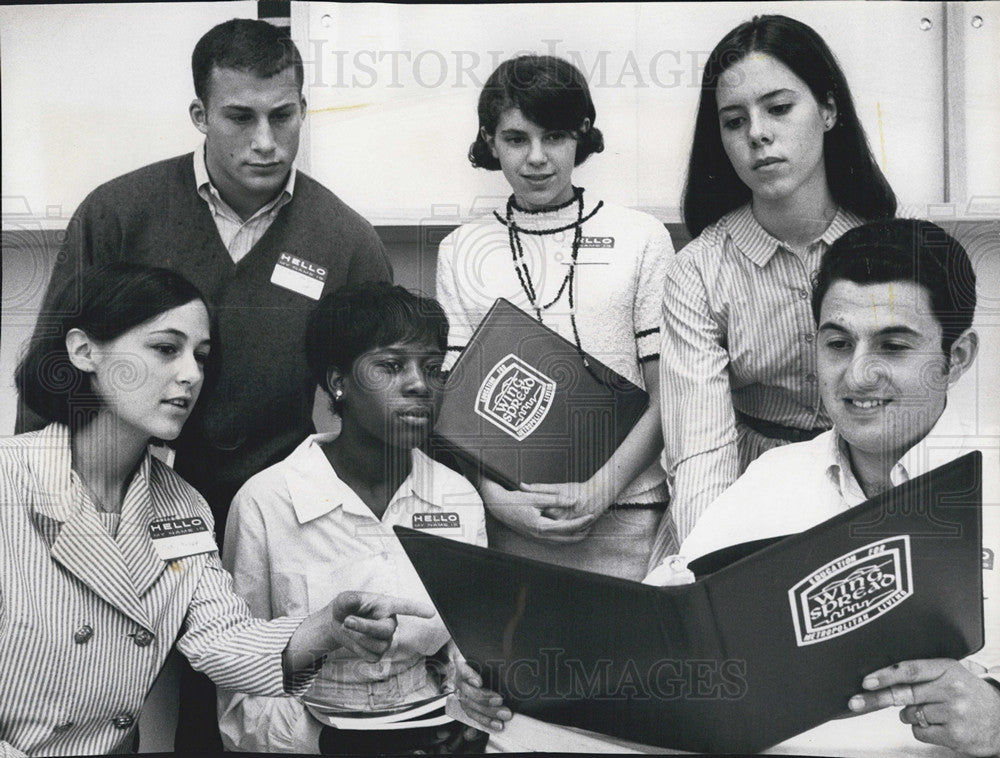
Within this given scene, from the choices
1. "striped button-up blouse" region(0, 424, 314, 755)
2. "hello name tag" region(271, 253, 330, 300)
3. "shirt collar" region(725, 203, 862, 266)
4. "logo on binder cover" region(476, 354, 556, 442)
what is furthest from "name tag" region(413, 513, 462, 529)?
"shirt collar" region(725, 203, 862, 266)

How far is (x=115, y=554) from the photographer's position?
2752 mm

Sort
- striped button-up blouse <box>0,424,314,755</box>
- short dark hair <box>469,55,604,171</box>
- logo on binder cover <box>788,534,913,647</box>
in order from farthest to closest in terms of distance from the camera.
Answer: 1. short dark hair <box>469,55,604,171</box>
2. striped button-up blouse <box>0,424,314,755</box>
3. logo on binder cover <box>788,534,913,647</box>

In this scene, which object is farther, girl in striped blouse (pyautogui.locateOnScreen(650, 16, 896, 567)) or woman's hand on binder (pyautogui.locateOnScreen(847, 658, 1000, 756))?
girl in striped blouse (pyautogui.locateOnScreen(650, 16, 896, 567))

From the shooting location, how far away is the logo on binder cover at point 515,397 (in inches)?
111

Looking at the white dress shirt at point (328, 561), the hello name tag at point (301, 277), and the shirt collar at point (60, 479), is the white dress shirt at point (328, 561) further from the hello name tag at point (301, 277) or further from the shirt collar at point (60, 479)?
the hello name tag at point (301, 277)

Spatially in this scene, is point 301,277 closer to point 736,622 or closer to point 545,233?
point 545,233

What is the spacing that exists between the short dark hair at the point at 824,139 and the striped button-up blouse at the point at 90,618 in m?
1.40

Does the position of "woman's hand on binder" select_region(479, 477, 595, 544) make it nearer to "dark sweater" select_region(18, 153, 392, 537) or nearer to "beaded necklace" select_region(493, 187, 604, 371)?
"beaded necklace" select_region(493, 187, 604, 371)

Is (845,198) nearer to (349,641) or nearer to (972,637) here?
(972,637)

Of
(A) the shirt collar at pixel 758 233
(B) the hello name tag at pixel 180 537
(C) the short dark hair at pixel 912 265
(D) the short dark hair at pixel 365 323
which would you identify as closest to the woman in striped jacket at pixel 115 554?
(B) the hello name tag at pixel 180 537

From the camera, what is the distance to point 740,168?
283 cm

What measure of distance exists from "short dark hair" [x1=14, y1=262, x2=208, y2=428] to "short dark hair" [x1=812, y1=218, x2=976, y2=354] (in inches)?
58.4

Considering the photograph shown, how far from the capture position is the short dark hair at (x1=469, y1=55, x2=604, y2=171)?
2832 mm

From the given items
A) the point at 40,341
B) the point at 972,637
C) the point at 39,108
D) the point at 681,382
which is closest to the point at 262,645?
the point at 40,341
